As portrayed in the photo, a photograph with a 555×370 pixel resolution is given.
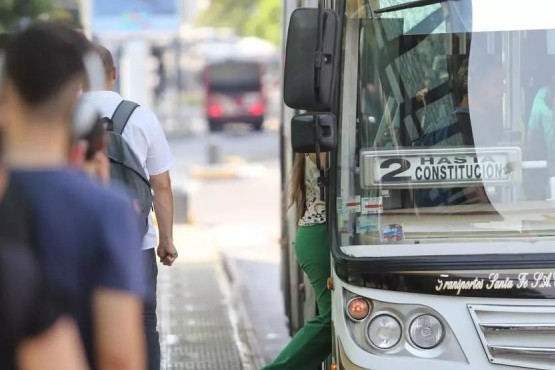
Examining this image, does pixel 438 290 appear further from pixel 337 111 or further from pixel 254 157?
pixel 254 157

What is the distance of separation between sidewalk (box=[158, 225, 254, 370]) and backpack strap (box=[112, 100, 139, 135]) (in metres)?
3.18

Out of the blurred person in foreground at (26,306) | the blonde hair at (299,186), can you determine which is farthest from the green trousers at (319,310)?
the blurred person in foreground at (26,306)

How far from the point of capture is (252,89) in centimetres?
4122

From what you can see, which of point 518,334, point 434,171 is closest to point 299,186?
point 434,171

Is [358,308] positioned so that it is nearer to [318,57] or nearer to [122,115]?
[318,57]

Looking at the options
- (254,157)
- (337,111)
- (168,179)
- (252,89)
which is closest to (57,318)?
(337,111)

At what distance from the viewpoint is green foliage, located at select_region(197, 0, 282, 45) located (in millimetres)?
59281

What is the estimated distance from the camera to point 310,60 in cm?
455

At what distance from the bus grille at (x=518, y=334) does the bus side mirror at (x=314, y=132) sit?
0.88 meters

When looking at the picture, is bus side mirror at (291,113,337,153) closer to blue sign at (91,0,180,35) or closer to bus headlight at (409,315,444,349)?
bus headlight at (409,315,444,349)

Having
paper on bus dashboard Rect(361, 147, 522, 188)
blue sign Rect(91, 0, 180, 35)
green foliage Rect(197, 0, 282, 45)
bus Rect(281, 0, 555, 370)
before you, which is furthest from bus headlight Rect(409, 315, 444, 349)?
green foliage Rect(197, 0, 282, 45)

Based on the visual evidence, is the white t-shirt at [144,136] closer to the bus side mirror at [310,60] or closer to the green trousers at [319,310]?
the green trousers at [319,310]

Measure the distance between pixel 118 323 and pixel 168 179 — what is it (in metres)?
2.78

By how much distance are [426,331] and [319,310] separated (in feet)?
3.67
